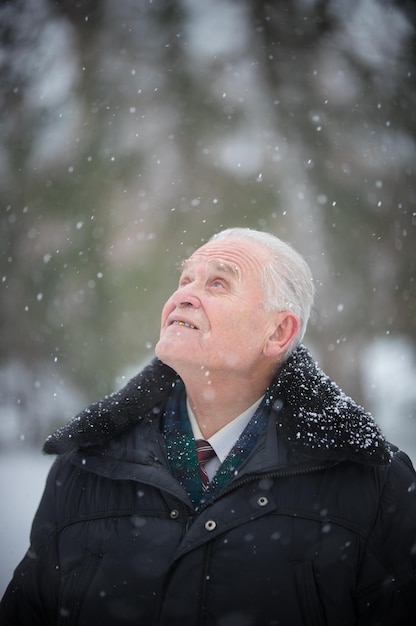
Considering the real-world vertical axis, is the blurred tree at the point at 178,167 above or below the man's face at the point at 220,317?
above

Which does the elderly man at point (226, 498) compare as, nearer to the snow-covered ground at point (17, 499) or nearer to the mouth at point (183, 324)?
the mouth at point (183, 324)

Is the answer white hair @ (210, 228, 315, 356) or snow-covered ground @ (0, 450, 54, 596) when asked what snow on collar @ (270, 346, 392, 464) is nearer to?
white hair @ (210, 228, 315, 356)

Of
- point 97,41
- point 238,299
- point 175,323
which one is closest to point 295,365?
point 238,299

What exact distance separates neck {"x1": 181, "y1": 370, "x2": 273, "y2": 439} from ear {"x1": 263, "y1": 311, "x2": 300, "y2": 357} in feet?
0.59

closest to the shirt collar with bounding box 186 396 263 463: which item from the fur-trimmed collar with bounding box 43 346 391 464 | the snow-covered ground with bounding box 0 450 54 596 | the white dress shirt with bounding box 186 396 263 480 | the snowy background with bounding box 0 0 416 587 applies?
the white dress shirt with bounding box 186 396 263 480

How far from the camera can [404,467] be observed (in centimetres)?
168

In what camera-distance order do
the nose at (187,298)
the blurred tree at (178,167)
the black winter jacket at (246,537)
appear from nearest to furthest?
the black winter jacket at (246,537) → the nose at (187,298) → the blurred tree at (178,167)

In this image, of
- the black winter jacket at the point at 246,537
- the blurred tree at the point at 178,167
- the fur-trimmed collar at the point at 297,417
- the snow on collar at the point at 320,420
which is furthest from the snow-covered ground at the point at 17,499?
the snow on collar at the point at 320,420

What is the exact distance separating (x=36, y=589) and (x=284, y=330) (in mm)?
1253

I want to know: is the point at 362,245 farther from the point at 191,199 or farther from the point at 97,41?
the point at 97,41

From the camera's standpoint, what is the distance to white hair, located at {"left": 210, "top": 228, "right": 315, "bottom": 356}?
194 cm

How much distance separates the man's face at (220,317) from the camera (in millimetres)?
1791

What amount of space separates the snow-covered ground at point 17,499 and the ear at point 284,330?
2.40 meters

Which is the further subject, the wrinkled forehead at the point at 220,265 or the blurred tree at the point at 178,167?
the blurred tree at the point at 178,167
